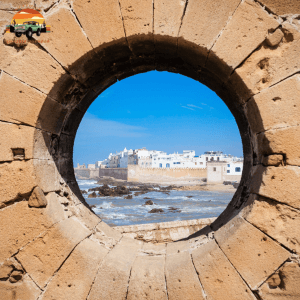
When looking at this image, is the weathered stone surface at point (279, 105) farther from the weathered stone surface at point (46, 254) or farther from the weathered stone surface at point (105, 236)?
the weathered stone surface at point (46, 254)

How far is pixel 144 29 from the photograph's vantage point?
207 cm

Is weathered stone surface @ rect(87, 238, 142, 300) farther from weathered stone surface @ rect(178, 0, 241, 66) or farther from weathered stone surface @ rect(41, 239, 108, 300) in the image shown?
weathered stone surface @ rect(178, 0, 241, 66)

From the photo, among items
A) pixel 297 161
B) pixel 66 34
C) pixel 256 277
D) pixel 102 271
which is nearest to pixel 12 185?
pixel 102 271

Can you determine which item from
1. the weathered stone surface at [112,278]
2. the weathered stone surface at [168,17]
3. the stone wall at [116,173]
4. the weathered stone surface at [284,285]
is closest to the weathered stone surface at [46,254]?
the weathered stone surface at [112,278]

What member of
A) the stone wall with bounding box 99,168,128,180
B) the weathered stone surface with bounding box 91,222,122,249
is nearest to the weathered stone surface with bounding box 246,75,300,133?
the weathered stone surface with bounding box 91,222,122,249

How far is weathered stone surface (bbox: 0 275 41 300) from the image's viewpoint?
6.54 ft

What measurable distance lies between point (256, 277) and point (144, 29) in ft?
7.71

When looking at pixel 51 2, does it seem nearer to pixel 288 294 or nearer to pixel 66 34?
pixel 66 34

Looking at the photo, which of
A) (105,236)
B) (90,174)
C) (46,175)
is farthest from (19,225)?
(90,174)

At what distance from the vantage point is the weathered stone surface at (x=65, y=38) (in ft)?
6.88

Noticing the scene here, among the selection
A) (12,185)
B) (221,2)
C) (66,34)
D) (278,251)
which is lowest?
(278,251)

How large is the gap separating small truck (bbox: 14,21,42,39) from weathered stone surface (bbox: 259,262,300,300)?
2.95 m

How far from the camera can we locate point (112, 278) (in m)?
2.05

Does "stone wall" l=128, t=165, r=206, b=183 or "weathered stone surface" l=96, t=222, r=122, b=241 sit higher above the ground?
"weathered stone surface" l=96, t=222, r=122, b=241
